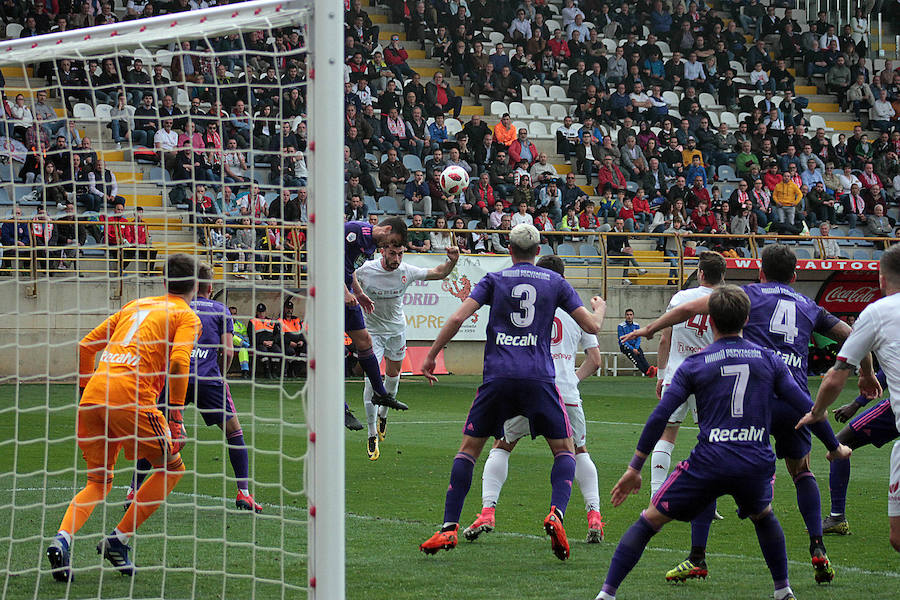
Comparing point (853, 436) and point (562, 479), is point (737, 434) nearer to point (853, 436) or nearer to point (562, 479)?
point (562, 479)

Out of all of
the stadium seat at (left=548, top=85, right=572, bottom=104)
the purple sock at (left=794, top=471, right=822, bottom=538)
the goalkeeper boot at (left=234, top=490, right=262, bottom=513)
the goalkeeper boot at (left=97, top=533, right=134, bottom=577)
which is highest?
the stadium seat at (left=548, top=85, right=572, bottom=104)

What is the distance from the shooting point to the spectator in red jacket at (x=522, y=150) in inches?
997

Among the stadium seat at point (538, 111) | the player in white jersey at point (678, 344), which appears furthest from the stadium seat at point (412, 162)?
the player in white jersey at point (678, 344)

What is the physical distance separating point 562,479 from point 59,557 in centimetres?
294

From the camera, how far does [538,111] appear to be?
27.8 meters

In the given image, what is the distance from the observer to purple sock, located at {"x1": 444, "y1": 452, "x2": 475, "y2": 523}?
672 cm

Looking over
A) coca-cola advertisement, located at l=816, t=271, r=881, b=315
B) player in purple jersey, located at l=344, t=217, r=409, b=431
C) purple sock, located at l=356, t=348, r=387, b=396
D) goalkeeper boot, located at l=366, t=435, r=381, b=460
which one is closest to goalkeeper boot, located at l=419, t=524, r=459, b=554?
player in purple jersey, located at l=344, t=217, r=409, b=431

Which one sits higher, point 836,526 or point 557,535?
point 557,535

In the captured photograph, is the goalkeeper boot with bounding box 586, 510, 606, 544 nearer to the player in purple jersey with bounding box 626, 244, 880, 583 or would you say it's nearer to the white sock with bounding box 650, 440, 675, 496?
the white sock with bounding box 650, 440, 675, 496

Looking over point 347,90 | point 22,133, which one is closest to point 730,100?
point 347,90

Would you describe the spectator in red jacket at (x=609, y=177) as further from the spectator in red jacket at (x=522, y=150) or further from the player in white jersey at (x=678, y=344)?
the player in white jersey at (x=678, y=344)

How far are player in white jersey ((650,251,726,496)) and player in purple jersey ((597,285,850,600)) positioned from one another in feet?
7.27

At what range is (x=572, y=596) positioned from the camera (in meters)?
5.79

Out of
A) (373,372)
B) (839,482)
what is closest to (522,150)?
(373,372)
